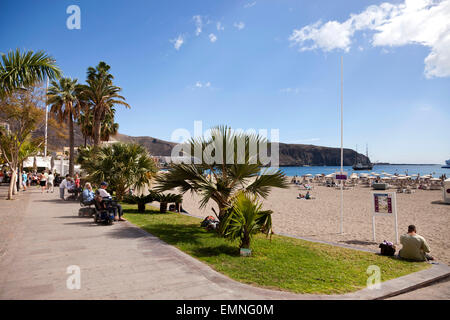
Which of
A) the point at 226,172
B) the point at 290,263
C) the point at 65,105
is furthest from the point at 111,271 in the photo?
the point at 65,105

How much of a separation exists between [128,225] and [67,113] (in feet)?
74.0

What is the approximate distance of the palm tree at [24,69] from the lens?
746cm

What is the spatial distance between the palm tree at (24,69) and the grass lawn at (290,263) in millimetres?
5613

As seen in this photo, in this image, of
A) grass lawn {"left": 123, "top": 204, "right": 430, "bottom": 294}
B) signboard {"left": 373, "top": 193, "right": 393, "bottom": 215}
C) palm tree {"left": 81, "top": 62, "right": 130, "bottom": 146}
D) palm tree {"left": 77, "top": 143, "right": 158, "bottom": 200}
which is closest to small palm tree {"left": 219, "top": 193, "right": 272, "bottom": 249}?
grass lawn {"left": 123, "top": 204, "right": 430, "bottom": 294}

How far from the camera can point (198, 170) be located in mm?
8055

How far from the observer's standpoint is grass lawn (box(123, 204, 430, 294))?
4422 millimetres

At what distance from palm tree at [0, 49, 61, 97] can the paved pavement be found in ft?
13.5

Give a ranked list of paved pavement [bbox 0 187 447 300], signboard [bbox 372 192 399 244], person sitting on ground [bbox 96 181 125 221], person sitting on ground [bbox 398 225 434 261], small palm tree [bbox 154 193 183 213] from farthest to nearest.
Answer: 1. small palm tree [bbox 154 193 183 213]
2. person sitting on ground [bbox 96 181 125 221]
3. signboard [bbox 372 192 399 244]
4. person sitting on ground [bbox 398 225 434 261]
5. paved pavement [bbox 0 187 447 300]

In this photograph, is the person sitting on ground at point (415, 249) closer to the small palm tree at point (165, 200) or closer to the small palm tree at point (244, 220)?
the small palm tree at point (244, 220)

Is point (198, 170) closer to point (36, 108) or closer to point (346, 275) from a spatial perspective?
point (346, 275)

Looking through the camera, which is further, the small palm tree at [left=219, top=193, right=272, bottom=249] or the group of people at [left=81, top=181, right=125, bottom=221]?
the group of people at [left=81, top=181, right=125, bottom=221]

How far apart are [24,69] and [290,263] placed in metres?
8.71

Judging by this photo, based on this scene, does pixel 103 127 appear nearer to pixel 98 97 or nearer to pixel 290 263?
pixel 98 97

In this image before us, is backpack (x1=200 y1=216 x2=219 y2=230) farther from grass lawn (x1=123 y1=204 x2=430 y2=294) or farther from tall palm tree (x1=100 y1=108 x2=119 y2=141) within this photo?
tall palm tree (x1=100 y1=108 x2=119 y2=141)
